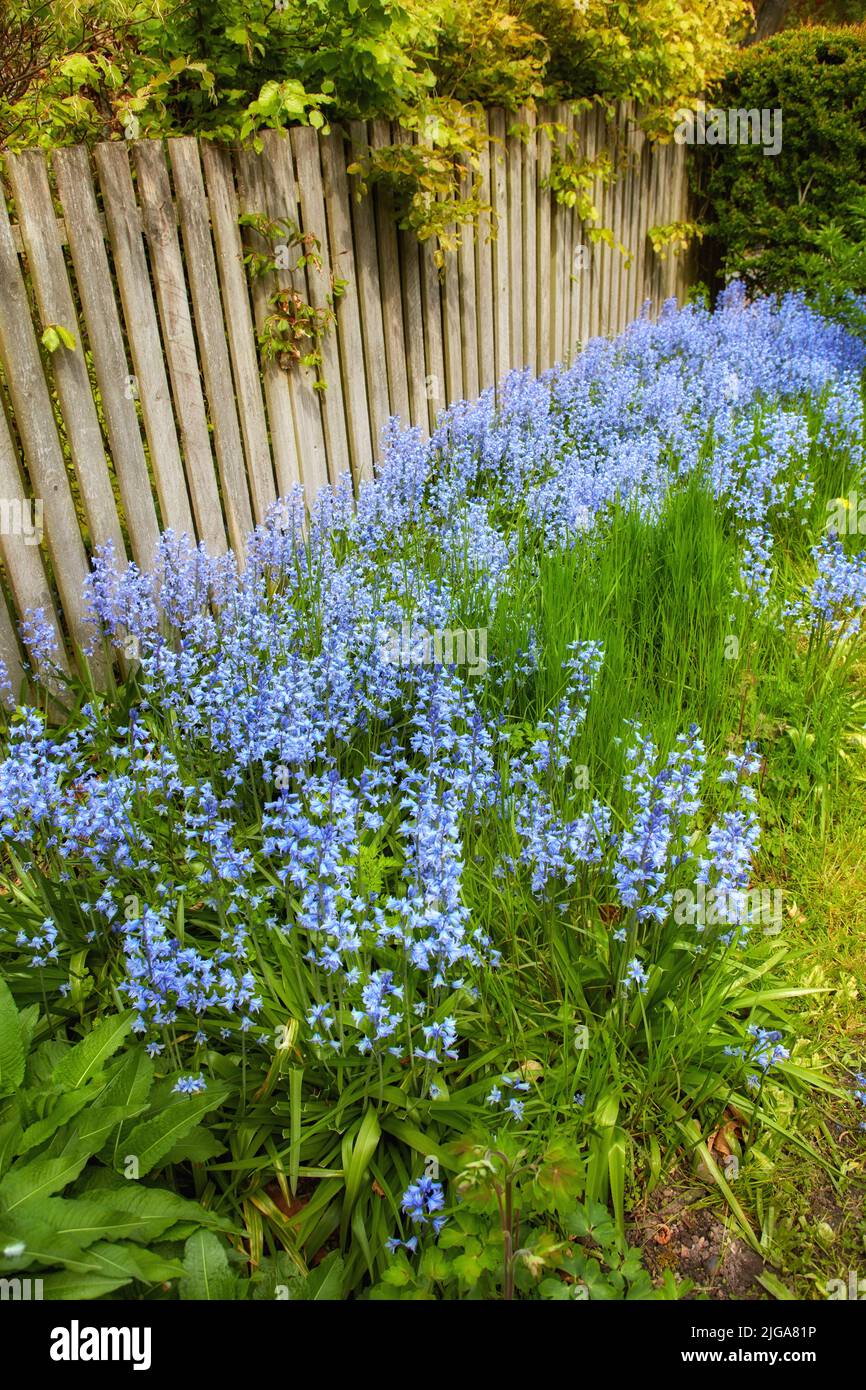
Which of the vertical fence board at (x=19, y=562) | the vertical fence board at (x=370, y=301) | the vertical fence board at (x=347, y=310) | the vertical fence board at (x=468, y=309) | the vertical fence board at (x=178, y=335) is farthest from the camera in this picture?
the vertical fence board at (x=468, y=309)

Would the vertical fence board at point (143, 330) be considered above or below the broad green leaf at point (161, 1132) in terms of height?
above

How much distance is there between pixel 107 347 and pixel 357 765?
1973mm

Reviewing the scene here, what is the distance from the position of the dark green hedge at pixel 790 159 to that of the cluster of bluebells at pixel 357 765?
5165 millimetres

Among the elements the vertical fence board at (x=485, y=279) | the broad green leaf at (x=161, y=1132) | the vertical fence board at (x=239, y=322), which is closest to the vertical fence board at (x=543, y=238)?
the vertical fence board at (x=485, y=279)

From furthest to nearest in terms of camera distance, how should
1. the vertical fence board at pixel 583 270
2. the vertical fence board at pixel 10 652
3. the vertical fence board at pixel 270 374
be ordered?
the vertical fence board at pixel 583 270, the vertical fence board at pixel 270 374, the vertical fence board at pixel 10 652

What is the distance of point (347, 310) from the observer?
4.98 metres

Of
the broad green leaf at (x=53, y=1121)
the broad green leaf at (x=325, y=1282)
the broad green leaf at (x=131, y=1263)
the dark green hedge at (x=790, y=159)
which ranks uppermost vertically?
the dark green hedge at (x=790, y=159)

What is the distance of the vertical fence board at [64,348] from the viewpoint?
3.42 meters

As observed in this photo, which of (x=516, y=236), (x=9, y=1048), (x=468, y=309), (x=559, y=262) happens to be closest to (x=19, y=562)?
(x=9, y=1048)

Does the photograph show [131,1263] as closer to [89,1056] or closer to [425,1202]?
[89,1056]

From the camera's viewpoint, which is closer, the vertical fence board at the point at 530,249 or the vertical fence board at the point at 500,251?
the vertical fence board at the point at 500,251

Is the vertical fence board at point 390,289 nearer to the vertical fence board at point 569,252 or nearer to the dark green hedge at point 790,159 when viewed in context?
the vertical fence board at point 569,252

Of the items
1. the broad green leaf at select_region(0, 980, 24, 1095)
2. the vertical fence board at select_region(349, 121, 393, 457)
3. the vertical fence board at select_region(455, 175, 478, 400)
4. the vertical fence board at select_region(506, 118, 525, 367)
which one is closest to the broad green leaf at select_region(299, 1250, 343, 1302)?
the broad green leaf at select_region(0, 980, 24, 1095)
